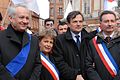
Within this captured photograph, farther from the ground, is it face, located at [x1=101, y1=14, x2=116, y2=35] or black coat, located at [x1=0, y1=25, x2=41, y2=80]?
face, located at [x1=101, y1=14, x2=116, y2=35]

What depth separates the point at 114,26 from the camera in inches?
211

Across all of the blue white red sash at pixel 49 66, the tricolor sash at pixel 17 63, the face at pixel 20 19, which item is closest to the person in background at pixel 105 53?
the blue white red sash at pixel 49 66

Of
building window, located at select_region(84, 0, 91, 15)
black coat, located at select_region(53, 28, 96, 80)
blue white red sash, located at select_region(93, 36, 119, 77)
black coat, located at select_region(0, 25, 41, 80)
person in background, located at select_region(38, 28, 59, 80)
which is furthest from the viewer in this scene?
building window, located at select_region(84, 0, 91, 15)

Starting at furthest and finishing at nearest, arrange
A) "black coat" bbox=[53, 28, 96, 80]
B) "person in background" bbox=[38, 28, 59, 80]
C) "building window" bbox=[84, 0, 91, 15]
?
"building window" bbox=[84, 0, 91, 15] < "black coat" bbox=[53, 28, 96, 80] < "person in background" bbox=[38, 28, 59, 80]

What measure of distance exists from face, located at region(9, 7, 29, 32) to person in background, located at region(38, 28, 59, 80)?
0.71 meters

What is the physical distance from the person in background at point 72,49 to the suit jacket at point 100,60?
32 cm

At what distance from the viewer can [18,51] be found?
4.93 m

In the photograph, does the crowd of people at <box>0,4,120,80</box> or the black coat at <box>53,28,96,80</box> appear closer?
the crowd of people at <box>0,4,120,80</box>

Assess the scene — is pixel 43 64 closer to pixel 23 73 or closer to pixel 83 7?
pixel 23 73

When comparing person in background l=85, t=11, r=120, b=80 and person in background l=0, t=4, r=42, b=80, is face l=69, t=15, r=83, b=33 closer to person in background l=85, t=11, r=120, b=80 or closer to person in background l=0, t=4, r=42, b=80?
person in background l=85, t=11, r=120, b=80

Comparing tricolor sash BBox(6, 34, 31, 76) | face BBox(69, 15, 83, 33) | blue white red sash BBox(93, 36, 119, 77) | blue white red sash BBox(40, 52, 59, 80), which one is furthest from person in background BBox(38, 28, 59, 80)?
blue white red sash BBox(93, 36, 119, 77)

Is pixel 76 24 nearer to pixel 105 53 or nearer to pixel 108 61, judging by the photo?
pixel 105 53

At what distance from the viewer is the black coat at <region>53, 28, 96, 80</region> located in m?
5.65

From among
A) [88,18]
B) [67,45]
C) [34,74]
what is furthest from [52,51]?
[88,18]
